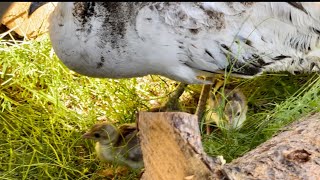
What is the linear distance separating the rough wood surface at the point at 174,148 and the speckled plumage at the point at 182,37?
416 mm

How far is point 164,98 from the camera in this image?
239cm

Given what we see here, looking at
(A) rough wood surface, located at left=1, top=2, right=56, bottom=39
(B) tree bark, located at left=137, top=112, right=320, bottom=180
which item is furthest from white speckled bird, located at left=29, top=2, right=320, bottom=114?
(A) rough wood surface, located at left=1, top=2, right=56, bottom=39

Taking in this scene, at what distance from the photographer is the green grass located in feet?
6.45

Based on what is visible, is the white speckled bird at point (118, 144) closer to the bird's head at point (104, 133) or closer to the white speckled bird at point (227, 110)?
the bird's head at point (104, 133)

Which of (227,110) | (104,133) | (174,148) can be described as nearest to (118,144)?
(104,133)

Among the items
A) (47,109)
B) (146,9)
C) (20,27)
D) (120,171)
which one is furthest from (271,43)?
(20,27)

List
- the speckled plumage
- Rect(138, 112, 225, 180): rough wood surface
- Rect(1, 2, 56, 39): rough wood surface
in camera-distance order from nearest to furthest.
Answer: Rect(138, 112, 225, 180): rough wood surface, the speckled plumage, Rect(1, 2, 56, 39): rough wood surface

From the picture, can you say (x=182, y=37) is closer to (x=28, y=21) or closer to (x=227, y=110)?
(x=227, y=110)

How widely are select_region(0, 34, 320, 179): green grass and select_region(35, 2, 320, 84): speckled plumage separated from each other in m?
0.20

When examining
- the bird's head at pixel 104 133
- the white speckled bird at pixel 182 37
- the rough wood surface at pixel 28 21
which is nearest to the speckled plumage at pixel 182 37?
the white speckled bird at pixel 182 37

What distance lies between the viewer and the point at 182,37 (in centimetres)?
172

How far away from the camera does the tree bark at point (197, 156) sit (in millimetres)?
1189

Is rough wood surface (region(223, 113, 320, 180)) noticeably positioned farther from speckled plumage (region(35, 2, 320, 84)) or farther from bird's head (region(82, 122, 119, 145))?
bird's head (region(82, 122, 119, 145))

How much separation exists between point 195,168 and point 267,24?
0.76 meters
